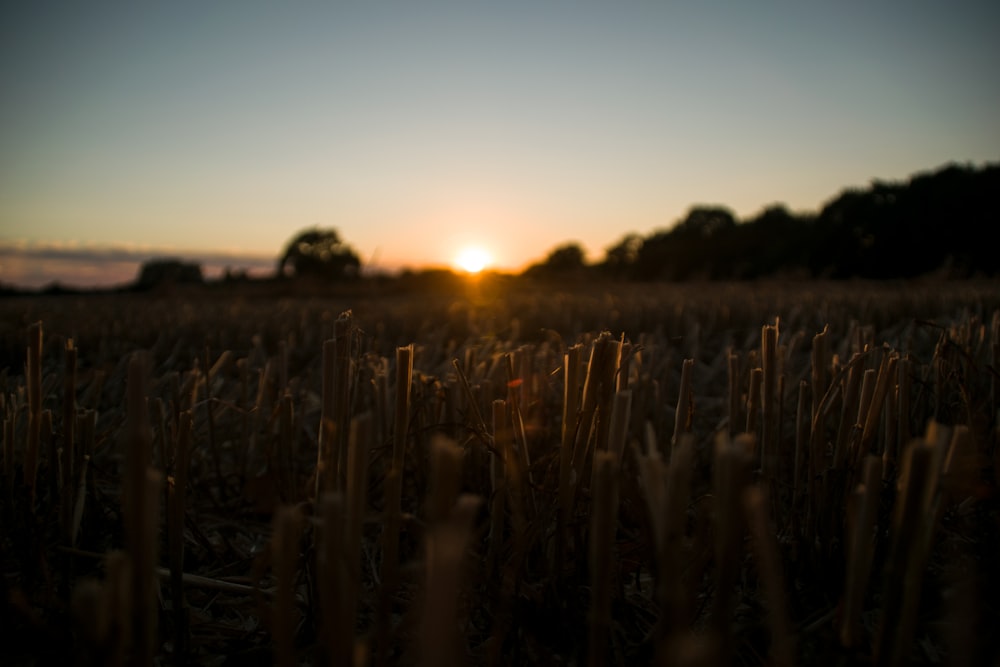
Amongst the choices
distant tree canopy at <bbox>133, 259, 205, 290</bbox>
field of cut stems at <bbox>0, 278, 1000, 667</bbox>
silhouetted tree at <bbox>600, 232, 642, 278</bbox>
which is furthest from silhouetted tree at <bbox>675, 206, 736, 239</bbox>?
field of cut stems at <bbox>0, 278, 1000, 667</bbox>

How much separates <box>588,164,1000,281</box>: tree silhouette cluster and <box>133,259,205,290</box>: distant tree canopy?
427 inches

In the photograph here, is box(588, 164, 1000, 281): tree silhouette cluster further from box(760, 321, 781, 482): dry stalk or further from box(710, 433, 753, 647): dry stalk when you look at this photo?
box(710, 433, 753, 647): dry stalk

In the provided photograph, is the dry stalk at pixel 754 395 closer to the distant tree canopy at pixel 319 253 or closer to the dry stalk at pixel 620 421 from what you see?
the dry stalk at pixel 620 421

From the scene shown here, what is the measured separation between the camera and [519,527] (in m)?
1.06

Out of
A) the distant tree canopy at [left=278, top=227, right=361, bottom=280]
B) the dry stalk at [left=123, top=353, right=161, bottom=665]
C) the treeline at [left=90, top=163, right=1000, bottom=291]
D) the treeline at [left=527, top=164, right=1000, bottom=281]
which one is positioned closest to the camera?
the dry stalk at [left=123, top=353, right=161, bottom=665]

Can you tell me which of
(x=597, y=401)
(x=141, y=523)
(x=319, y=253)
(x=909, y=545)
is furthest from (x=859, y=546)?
(x=319, y=253)

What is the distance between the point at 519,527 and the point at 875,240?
18.3m

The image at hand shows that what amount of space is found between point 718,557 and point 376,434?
118 cm

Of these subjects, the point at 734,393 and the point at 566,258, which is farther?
the point at 566,258

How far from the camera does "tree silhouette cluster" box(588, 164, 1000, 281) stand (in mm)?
14969

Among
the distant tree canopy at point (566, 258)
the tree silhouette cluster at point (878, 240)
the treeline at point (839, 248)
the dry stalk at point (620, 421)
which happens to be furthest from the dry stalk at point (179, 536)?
the distant tree canopy at point (566, 258)

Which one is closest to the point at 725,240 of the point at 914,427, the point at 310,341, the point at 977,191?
the point at 977,191

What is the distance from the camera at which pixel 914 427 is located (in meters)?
1.56

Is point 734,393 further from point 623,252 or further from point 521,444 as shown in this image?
point 623,252
